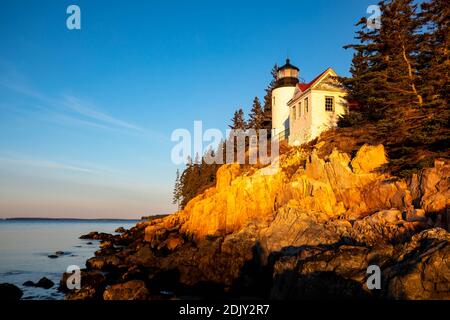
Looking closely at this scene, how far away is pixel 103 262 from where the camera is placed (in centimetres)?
2628

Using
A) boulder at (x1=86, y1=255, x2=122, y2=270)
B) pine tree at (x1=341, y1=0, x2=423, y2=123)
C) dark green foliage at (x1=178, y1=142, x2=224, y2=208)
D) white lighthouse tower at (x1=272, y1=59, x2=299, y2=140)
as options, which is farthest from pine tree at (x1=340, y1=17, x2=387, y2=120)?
dark green foliage at (x1=178, y1=142, x2=224, y2=208)

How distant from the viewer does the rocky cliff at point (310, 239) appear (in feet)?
37.0

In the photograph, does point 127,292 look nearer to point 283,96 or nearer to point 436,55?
point 436,55

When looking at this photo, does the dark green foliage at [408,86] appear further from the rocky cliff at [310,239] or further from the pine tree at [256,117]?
the pine tree at [256,117]

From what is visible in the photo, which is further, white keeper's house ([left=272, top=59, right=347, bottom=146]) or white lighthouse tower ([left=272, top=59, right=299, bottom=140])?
white lighthouse tower ([left=272, top=59, right=299, bottom=140])

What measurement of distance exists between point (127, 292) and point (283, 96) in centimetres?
3235

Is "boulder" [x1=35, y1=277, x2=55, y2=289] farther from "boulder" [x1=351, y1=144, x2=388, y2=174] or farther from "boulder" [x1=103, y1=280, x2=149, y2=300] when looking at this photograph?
"boulder" [x1=351, y1=144, x2=388, y2=174]

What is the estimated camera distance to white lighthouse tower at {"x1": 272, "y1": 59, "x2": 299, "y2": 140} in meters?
42.4

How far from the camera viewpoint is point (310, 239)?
1839cm

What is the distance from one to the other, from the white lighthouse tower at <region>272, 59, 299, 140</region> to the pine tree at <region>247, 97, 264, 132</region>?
1081 cm
